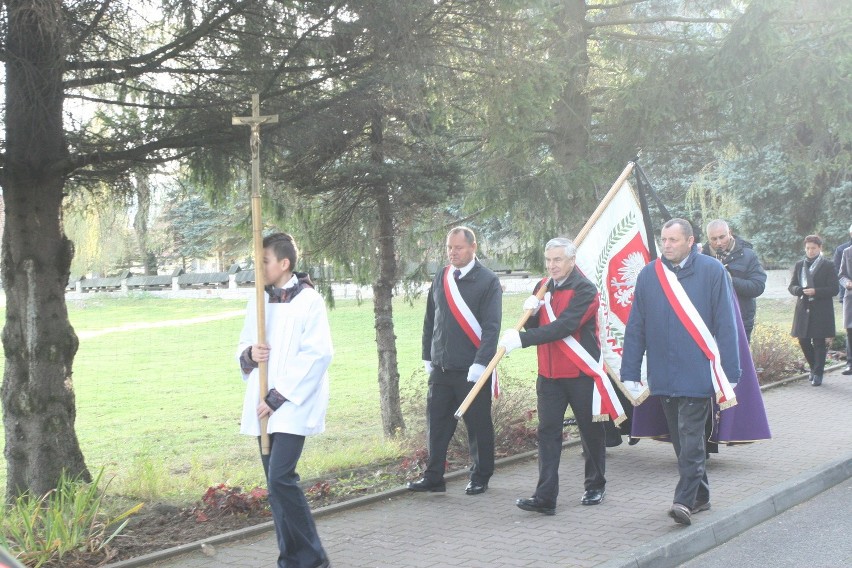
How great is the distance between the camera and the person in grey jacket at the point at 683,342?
6.87m

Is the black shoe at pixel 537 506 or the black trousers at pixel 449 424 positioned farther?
the black trousers at pixel 449 424

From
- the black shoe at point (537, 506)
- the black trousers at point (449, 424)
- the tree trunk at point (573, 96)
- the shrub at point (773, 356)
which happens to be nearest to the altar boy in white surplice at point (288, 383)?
the black shoe at point (537, 506)

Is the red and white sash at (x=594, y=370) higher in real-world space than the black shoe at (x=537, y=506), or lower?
higher

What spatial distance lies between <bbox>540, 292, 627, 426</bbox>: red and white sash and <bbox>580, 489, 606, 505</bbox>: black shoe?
1.81 feet

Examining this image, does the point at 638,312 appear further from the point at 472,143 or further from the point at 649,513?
the point at 472,143

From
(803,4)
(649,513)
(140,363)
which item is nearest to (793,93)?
(803,4)

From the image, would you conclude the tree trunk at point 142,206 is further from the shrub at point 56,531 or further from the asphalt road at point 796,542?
the asphalt road at point 796,542

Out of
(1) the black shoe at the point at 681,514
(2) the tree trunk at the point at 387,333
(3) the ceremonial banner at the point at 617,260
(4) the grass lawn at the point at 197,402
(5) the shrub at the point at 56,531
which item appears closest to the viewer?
(5) the shrub at the point at 56,531

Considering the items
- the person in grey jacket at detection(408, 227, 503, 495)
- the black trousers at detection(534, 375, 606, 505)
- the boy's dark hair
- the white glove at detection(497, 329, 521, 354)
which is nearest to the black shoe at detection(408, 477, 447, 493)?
the person in grey jacket at detection(408, 227, 503, 495)

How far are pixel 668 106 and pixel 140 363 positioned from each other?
24.2 metres

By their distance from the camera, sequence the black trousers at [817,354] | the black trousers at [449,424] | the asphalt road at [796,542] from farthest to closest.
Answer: the black trousers at [817,354], the black trousers at [449,424], the asphalt road at [796,542]

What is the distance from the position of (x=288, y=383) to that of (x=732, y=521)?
340 cm

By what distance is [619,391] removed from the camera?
9.51 metres

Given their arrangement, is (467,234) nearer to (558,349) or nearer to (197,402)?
(558,349)
